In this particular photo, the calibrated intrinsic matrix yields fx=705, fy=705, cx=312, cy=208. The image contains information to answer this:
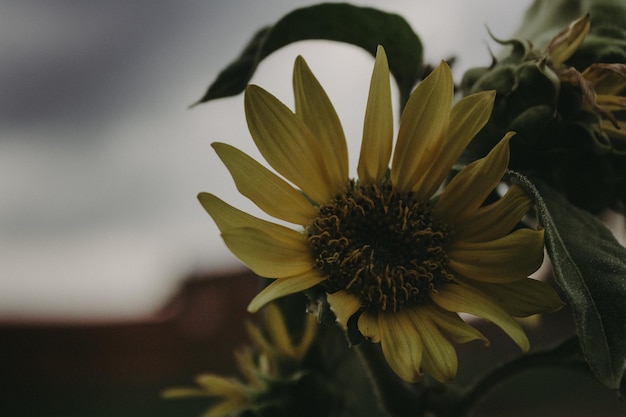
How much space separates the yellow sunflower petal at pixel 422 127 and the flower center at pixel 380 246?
0.05ft

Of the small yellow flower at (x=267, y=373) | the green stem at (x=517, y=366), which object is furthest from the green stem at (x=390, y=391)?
the small yellow flower at (x=267, y=373)

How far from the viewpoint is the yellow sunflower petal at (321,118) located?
391mm

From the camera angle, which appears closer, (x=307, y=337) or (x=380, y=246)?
(x=380, y=246)

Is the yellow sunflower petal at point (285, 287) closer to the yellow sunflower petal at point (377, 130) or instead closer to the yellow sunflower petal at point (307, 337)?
the yellow sunflower petal at point (377, 130)

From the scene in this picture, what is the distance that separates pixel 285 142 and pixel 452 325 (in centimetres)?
14

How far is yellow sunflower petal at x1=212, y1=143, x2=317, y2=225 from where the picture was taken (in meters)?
0.39

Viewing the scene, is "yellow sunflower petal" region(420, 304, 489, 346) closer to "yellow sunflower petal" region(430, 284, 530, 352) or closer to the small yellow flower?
"yellow sunflower petal" region(430, 284, 530, 352)

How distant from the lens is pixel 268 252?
1.25ft

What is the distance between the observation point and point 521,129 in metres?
0.40

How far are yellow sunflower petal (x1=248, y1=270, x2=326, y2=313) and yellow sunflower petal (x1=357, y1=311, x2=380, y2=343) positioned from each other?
0.10 ft

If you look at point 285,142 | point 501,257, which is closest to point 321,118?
point 285,142

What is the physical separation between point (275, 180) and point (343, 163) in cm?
4

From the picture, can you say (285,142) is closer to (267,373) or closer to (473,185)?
(473,185)

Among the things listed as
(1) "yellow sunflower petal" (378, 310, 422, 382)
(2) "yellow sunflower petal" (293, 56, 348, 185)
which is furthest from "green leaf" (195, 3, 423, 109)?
(1) "yellow sunflower petal" (378, 310, 422, 382)
